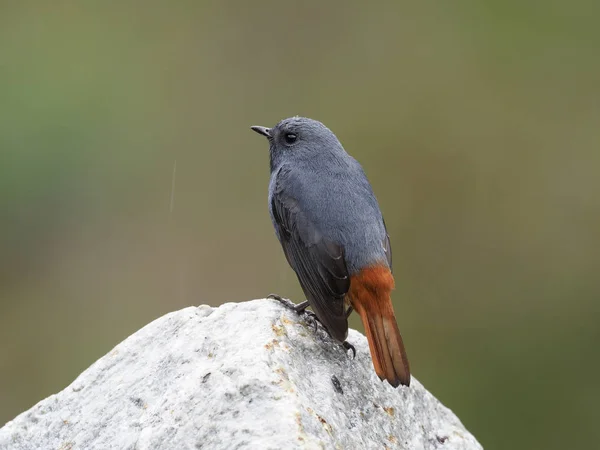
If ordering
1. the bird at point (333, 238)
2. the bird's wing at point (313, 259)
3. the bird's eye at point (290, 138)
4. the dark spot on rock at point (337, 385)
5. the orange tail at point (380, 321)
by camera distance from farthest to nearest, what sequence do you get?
the bird's eye at point (290, 138)
the bird's wing at point (313, 259)
the bird at point (333, 238)
the orange tail at point (380, 321)
the dark spot on rock at point (337, 385)

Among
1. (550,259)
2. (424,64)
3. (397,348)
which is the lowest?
(550,259)

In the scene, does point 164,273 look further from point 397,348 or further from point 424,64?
point 397,348

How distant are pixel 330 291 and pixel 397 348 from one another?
0.54m

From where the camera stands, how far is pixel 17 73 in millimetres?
10000

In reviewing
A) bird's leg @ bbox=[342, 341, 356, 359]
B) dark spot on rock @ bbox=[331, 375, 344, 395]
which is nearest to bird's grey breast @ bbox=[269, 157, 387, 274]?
bird's leg @ bbox=[342, 341, 356, 359]

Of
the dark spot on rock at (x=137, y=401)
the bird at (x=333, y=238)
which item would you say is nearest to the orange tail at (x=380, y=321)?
the bird at (x=333, y=238)

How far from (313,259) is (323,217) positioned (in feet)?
0.73

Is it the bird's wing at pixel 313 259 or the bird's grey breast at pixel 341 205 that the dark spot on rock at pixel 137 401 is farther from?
the bird's grey breast at pixel 341 205

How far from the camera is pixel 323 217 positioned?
453 cm

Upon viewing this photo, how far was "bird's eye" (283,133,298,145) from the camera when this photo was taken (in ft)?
16.6

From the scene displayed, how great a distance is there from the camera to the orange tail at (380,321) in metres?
3.80

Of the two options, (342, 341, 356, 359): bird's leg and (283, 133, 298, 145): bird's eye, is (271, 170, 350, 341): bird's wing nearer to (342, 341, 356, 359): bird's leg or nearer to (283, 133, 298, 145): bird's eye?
(342, 341, 356, 359): bird's leg

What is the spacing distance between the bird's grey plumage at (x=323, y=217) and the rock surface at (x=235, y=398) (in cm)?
31

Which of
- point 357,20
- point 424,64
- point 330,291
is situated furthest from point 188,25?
point 330,291
